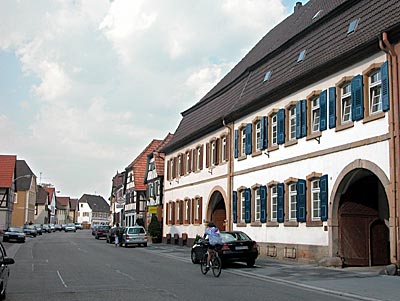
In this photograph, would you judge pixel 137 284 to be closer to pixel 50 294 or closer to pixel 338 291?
pixel 50 294

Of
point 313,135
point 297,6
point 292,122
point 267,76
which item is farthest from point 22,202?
Answer: point 313,135

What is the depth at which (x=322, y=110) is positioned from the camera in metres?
24.4

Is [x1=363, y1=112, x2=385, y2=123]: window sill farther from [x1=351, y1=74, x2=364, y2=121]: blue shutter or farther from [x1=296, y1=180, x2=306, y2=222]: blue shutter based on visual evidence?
[x1=296, y1=180, x2=306, y2=222]: blue shutter

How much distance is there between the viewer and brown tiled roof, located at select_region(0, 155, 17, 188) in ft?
274

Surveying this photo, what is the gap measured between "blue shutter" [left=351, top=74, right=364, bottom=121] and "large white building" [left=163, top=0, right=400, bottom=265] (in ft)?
0.12

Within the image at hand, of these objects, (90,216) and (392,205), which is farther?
(90,216)

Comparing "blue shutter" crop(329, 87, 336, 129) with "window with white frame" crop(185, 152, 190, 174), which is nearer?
"blue shutter" crop(329, 87, 336, 129)

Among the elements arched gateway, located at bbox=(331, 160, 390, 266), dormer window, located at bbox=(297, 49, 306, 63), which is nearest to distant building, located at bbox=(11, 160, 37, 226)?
dormer window, located at bbox=(297, 49, 306, 63)

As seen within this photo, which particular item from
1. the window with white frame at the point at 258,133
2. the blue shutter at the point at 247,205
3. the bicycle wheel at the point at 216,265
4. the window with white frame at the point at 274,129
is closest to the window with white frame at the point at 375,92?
the bicycle wheel at the point at 216,265

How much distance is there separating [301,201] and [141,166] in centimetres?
4712

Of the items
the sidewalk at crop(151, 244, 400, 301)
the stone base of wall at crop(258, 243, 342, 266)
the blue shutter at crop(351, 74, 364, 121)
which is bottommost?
the sidewalk at crop(151, 244, 400, 301)

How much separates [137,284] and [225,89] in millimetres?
23414

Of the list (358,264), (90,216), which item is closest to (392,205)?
(358,264)

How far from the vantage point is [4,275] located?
12.9 meters
